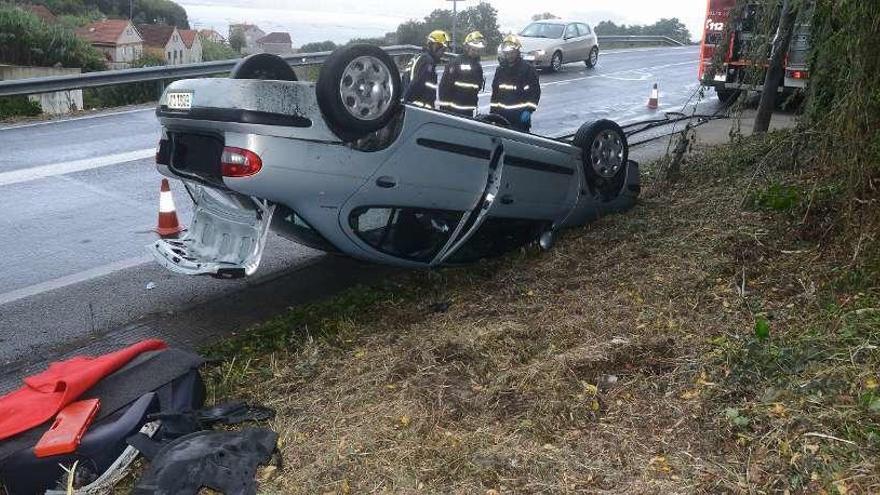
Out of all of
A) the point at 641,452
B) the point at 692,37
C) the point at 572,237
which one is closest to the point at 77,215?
the point at 572,237

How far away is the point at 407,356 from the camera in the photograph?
425 centimetres

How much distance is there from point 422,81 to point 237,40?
35.0m

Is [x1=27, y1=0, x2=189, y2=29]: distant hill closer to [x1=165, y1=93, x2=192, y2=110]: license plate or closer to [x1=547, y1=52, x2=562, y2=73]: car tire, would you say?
[x1=547, y1=52, x2=562, y2=73]: car tire

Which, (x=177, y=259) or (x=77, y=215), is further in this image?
(x=77, y=215)

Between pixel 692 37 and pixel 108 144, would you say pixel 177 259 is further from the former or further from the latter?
pixel 692 37

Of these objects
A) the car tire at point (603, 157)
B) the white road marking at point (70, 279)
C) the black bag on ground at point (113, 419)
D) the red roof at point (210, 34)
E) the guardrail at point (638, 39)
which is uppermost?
the guardrail at point (638, 39)

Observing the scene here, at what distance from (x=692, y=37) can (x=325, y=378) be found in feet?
145

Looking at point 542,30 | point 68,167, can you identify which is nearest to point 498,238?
point 68,167

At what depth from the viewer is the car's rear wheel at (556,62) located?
76.0 feet

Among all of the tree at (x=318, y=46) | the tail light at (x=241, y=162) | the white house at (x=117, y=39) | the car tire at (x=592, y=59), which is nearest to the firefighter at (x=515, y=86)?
the tail light at (x=241, y=162)

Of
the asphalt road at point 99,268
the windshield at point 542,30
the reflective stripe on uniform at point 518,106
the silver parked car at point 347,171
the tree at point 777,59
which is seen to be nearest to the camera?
the silver parked car at point 347,171

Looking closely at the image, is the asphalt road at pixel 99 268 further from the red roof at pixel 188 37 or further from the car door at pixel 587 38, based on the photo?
the red roof at pixel 188 37

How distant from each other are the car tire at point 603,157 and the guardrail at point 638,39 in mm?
29535

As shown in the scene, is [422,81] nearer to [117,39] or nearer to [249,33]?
[117,39]
